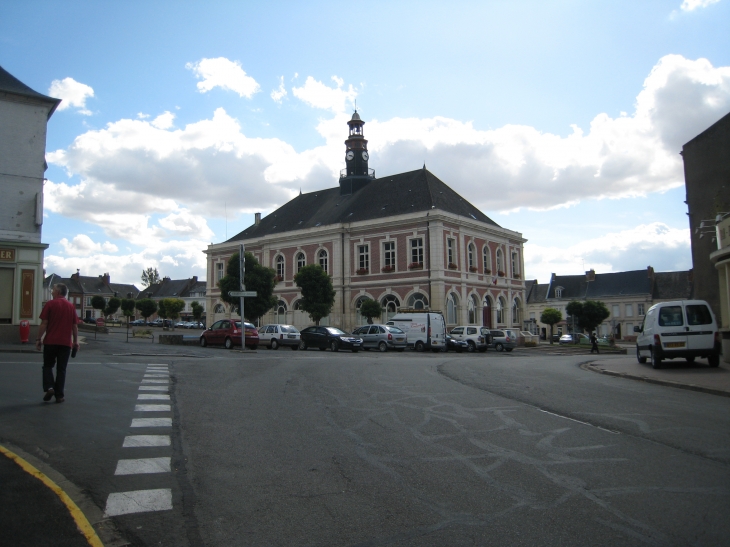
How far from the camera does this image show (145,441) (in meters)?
7.25

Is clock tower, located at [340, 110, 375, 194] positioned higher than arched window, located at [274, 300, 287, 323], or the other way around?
clock tower, located at [340, 110, 375, 194]

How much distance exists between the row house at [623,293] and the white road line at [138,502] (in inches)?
3160

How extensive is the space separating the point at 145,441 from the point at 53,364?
2.90 meters

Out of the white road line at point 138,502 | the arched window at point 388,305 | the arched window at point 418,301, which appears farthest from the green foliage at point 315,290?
the white road line at point 138,502

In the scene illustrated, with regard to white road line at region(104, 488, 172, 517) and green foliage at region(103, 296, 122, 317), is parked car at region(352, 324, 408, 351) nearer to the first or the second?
white road line at region(104, 488, 172, 517)

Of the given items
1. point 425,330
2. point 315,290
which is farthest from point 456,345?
point 315,290

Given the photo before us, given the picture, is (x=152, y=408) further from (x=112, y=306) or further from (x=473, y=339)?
(x=112, y=306)

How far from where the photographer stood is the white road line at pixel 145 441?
23.2ft

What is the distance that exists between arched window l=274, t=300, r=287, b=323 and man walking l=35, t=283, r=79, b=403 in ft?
162

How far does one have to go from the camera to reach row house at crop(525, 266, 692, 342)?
85625mm

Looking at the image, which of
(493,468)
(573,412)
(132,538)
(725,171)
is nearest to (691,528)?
(493,468)

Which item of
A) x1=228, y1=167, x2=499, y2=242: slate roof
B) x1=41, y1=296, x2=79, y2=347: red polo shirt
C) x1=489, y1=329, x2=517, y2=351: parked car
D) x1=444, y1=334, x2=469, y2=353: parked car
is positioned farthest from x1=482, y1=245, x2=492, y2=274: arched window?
x1=41, y1=296, x2=79, y2=347: red polo shirt

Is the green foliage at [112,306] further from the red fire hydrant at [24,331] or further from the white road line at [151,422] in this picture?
the white road line at [151,422]

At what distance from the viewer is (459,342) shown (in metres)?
39.2
